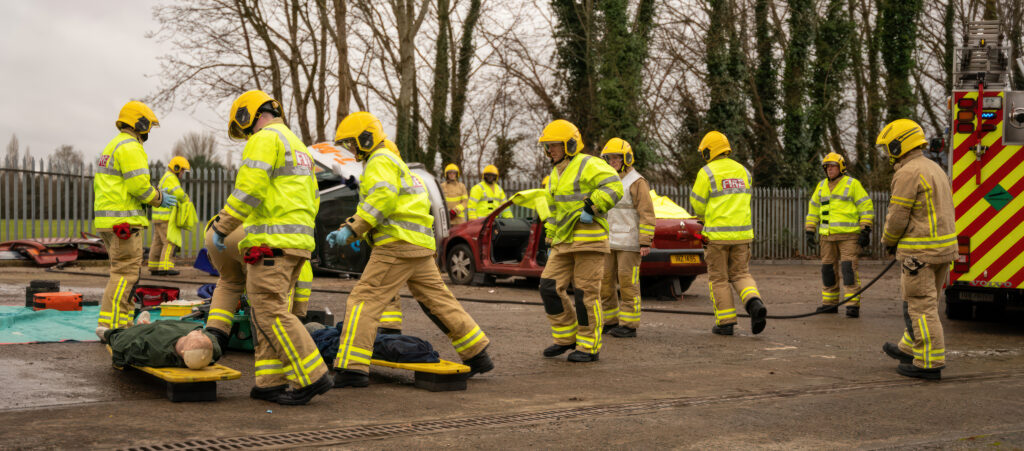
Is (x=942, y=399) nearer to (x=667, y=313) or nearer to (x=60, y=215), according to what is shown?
(x=667, y=313)

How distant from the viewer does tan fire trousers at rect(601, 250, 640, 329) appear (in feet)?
30.7

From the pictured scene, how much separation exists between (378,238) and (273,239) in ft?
2.78

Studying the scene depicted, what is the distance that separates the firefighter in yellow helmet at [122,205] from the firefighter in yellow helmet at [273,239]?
7.84 ft

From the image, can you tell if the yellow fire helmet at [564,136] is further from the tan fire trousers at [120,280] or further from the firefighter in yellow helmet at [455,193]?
the firefighter in yellow helmet at [455,193]

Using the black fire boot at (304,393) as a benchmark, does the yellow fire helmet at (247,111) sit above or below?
above

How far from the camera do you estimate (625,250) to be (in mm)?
9406

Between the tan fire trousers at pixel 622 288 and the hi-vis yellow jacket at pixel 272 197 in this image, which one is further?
the tan fire trousers at pixel 622 288

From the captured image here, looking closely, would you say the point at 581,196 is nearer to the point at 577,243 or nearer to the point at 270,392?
the point at 577,243

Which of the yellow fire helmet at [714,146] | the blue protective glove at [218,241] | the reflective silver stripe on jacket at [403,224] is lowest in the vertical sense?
the blue protective glove at [218,241]

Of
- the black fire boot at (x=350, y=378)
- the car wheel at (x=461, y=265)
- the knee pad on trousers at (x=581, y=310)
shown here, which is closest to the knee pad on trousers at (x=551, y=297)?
the knee pad on trousers at (x=581, y=310)

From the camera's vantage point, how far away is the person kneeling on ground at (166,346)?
18.7 ft

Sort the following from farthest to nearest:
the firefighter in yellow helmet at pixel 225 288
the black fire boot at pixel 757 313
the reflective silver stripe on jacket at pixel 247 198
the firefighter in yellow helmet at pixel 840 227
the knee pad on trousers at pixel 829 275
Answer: the knee pad on trousers at pixel 829 275 → the firefighter in yellow helmet at pixel 840 227 → the black fire boot at pixel 757 313 → the firefighter in yellow helmet at pixel 225 288 → the reflective silver stripe on jacket at pixel 247 198

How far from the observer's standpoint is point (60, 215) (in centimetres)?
1947

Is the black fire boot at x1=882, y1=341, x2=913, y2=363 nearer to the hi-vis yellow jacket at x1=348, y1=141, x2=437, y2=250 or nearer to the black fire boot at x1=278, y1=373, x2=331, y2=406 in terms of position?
the hi-vis yellow jacket at x1=348, y1=141, x2=437, y2=250
